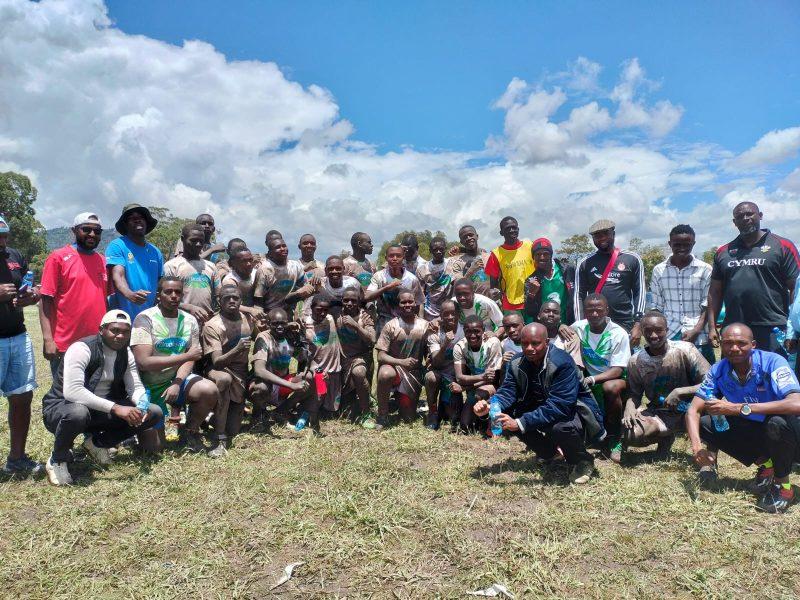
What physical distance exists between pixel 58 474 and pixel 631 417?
5.54m

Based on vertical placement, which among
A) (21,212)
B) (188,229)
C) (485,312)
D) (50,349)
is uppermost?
(21,212)

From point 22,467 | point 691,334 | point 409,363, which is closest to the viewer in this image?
point 22,467

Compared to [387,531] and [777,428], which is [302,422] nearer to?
[387,531]

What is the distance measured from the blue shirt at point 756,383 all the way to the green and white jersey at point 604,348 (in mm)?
1108

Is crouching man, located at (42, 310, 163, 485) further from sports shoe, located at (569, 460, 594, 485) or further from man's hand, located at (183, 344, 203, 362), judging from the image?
sports shoe, located at (569, 460, 594, 485)

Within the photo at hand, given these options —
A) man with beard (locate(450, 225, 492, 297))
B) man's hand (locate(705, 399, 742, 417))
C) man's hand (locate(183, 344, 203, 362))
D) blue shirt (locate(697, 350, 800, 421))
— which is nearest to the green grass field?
man's hand (locate(705, 399, 742, 417))

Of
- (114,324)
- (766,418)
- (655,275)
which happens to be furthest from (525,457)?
(114,324)

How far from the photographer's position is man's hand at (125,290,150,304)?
19.5ft

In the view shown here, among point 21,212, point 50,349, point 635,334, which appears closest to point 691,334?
point 635,334

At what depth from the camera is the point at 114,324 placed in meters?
5.11

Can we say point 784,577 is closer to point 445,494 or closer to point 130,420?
point 445,494

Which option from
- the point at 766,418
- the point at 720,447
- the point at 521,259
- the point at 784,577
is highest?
the point at 521,259

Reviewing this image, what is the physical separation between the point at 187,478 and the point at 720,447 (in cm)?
497

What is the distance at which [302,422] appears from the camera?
6852 mm
